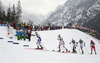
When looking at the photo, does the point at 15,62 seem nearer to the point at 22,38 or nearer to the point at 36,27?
the point at 22,38

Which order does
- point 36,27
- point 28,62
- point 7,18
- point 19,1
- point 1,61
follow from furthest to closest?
1. point 19,1
2. point 7,18
3. point 36,27
4. point 28,62
5. point 1,61

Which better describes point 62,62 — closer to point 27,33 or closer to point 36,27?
point 27,33

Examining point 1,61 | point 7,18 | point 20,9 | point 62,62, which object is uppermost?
point 20,9

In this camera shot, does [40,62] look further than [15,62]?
Yes

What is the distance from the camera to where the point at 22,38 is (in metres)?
16.0

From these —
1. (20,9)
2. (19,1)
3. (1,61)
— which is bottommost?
(1,61)

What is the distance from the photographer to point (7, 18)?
190 feet

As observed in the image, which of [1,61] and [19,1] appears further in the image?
[19,1]

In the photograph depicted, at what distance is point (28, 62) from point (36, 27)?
65.4 feet

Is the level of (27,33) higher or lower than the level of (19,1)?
lower

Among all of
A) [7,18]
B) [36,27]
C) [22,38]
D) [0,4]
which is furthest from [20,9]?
[22,38]

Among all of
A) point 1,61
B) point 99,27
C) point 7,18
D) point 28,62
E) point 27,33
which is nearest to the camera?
point 1,61

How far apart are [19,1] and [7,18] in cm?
1284

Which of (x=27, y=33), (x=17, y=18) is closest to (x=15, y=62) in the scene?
(x=27, y=33)
